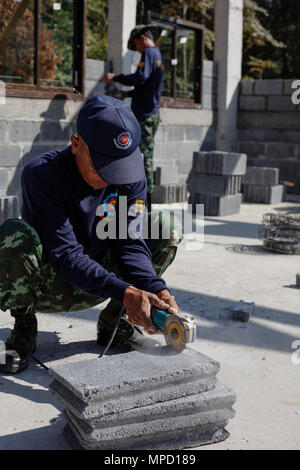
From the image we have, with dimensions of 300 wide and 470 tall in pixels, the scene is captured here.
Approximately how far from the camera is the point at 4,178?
7.07 m

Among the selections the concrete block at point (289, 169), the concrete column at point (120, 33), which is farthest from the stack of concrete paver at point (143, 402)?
the concrete block at point (289, 169)

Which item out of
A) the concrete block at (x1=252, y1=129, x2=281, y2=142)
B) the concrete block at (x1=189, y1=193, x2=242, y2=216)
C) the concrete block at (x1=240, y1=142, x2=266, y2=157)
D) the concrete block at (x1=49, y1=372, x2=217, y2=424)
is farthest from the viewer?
the concrete block at (x1=240, y1=142, x2=266, y2=157)

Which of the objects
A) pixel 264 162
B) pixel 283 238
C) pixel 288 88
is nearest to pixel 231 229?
pixel 283 238

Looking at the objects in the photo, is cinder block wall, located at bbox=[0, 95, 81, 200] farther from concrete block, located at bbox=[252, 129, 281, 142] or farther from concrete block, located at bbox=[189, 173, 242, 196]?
concrete block, located at bbox=[252, 129, 281, 142]

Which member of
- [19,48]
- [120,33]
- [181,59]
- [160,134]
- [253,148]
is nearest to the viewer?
[19,48]

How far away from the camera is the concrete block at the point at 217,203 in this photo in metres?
8.12

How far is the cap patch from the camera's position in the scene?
242 cm

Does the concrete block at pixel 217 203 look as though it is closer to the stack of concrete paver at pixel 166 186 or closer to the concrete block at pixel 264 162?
the stack of concrete paver at pixel 166 186

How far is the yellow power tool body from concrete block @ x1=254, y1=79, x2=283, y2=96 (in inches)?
362

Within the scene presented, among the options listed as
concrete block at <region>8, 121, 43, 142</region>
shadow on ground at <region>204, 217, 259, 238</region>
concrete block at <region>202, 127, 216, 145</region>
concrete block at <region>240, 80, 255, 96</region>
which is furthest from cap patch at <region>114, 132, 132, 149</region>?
concrete block at <region>240, 80, 255, 96</region>

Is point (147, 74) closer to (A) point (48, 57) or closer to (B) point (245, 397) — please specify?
(A) point (48, 57)

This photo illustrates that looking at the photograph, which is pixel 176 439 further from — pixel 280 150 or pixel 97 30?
pixel 97 30

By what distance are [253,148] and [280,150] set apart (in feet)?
1.71

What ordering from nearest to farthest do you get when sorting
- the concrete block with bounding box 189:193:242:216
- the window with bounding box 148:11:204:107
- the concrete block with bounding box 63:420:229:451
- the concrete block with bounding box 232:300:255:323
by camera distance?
1. the concrete block with bounding box 63:420:229:451
2. the concrete block with bounding box 232:300:255:323
3. the concrete block with bounding box 189:193:242:216
4. the window with bounding box 148:11:204:107
